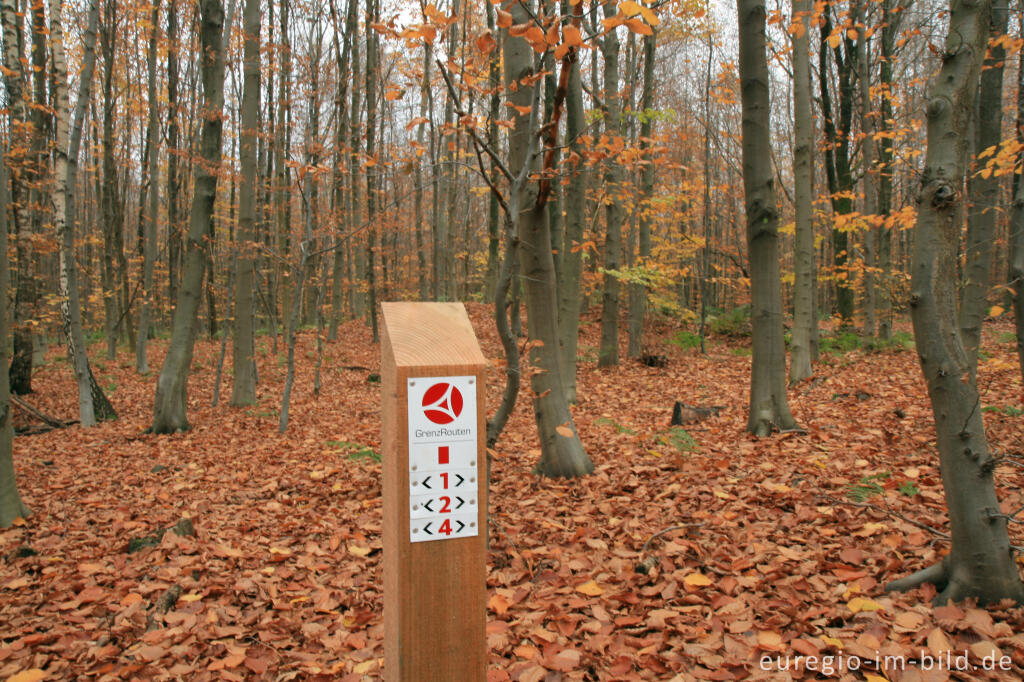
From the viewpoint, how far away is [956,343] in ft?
8.68

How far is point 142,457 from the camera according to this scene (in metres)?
7.38

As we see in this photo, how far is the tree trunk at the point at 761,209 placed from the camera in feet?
19.0

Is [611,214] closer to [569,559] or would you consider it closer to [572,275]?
[572,275]

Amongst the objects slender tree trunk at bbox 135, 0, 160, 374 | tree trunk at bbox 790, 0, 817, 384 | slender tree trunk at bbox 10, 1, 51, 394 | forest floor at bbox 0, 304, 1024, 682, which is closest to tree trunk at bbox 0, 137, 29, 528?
forest floor at bbox 0, 304, 1024, 682

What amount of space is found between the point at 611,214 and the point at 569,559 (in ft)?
30.3

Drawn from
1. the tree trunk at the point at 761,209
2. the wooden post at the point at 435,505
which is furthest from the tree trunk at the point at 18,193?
the wooden post at the point at 435,505

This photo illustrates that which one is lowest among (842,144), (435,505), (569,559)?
(569,559)

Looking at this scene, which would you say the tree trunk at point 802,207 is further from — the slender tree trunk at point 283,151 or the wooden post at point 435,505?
the wooden post at point 435,505

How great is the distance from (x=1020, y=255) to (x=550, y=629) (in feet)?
12.5

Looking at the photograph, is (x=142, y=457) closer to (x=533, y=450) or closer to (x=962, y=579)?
(x=533, y=450)

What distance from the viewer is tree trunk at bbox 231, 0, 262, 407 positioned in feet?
31.8

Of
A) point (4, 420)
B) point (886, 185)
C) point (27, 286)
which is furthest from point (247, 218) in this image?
point (886, 185)

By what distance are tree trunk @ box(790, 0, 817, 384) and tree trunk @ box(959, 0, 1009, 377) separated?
2.28m

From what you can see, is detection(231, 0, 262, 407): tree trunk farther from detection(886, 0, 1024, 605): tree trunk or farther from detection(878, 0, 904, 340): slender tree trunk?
detection(878, 0, 904, 340): slender tree trunk
